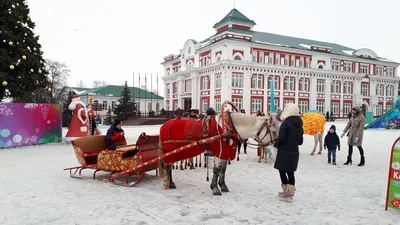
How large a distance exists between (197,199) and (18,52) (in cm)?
1239

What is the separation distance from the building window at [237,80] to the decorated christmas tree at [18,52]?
24.4m

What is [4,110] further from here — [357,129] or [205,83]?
[205,83]

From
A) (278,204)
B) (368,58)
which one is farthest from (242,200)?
(368,58)

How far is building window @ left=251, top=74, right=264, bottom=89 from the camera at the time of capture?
3697 centimetres

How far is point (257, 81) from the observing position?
122 feet

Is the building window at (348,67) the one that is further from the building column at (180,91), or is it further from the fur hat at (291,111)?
the fur hat at (291,111)

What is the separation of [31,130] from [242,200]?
1214 cm

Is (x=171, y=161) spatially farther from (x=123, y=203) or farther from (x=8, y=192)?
(x=8, y=192)

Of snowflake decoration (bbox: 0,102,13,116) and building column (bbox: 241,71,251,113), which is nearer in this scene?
snowflake decoration (bbox: 0,102,13,116)

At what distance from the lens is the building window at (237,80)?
1404 inches

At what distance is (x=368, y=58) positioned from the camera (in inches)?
1783

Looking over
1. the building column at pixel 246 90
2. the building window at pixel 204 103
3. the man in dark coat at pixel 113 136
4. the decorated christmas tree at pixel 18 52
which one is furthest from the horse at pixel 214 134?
the building window at pixel 204 103

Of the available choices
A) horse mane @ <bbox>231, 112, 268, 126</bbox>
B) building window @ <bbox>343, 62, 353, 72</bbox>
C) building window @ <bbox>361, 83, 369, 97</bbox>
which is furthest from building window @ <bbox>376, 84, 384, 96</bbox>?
horse mane @ <bbox>231, 112, 268, 126</bbox>

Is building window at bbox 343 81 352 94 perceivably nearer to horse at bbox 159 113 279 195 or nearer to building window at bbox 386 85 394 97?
building window at bbox 386 85 394 97
